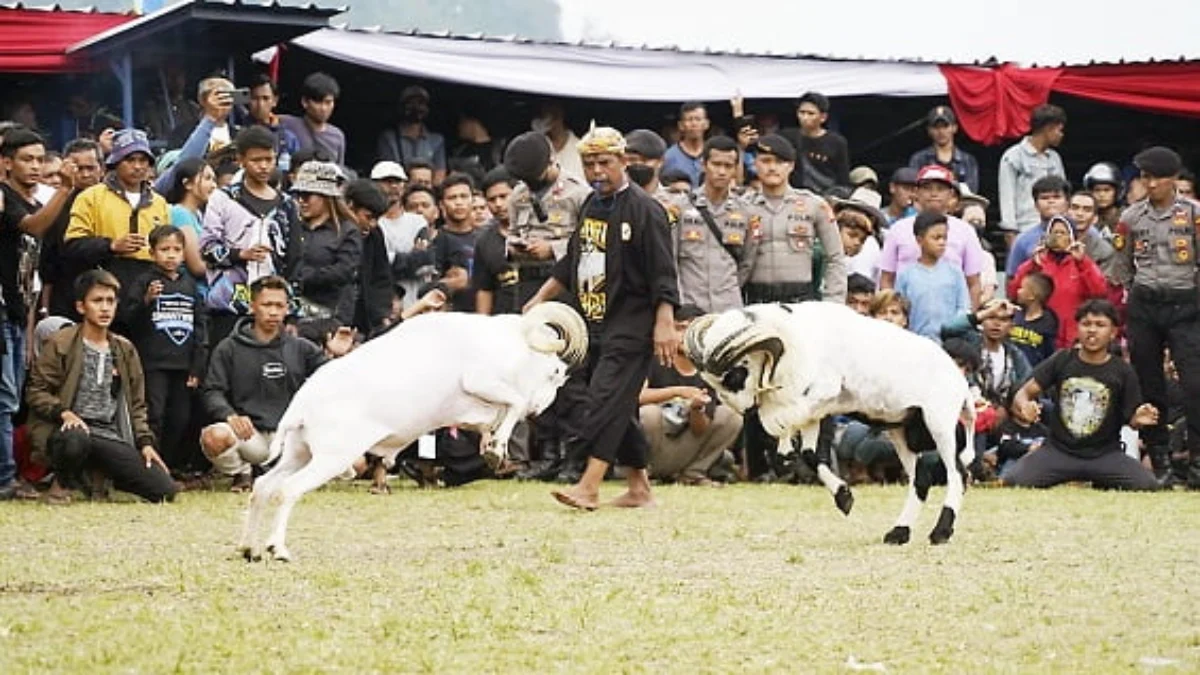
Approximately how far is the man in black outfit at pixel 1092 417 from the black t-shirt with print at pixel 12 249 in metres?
6.76

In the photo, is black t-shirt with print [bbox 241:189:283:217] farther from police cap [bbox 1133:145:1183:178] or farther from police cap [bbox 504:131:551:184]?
police cap [bbox 1133:145:1183:178]

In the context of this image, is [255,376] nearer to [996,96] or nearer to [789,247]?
[789,247]

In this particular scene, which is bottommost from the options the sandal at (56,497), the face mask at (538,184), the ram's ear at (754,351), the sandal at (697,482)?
the sandal at (697,482)

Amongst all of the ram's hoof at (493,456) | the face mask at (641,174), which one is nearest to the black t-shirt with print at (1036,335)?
the face mask at (641,174)

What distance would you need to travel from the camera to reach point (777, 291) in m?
16.7

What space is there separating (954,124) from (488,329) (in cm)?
974

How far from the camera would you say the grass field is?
7852 millimetres

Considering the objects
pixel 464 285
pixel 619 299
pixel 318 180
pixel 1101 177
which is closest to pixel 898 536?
pixel 619 299

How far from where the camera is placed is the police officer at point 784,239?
652 inches

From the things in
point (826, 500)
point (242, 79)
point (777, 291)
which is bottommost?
point (826, 500)

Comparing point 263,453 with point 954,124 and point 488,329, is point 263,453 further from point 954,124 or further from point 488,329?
point 954,124

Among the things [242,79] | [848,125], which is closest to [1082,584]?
[242,79]

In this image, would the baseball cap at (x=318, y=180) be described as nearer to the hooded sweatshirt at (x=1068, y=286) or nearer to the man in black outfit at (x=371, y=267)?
the man in black outfit at (x=371, y=267)

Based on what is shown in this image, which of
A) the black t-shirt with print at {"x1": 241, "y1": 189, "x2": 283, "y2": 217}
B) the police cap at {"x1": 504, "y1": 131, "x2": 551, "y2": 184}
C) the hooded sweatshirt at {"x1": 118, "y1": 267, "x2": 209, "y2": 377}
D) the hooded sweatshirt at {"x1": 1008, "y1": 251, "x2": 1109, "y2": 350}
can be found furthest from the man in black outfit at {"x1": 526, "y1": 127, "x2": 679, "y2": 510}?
the hooded sweatshirt at {"x1": 1008, "y1": 251, "x2": 1109, "y2": 350}
